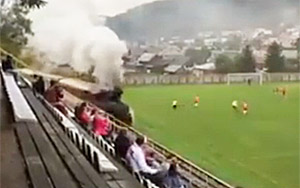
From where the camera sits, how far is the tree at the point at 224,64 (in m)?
2.09

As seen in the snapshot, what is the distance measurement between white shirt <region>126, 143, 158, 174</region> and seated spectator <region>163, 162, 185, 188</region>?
4 centimetres

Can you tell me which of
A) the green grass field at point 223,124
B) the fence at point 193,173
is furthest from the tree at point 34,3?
the fence at point 193,173

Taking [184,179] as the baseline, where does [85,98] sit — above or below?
above

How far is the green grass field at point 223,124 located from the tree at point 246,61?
0.06m

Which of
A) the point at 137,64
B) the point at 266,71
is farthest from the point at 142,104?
the point at 266,71

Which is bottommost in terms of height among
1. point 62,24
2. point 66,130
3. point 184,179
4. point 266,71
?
point 184,179

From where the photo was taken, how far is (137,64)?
2113 millimetres

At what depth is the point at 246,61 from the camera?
2.09m

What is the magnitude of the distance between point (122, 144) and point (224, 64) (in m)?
0.42

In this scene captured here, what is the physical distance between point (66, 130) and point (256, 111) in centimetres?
63

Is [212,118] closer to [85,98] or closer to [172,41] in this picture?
[172,41]

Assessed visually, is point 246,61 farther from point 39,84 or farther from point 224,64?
point 39,84

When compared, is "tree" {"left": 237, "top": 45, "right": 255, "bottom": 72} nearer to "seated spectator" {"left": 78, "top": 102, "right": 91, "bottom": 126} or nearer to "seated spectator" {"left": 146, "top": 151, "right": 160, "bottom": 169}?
"seated spectator" {"left": 146, "top": 151, "right": 160, "bottom": 169}

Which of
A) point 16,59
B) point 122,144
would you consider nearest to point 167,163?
point 122,144
